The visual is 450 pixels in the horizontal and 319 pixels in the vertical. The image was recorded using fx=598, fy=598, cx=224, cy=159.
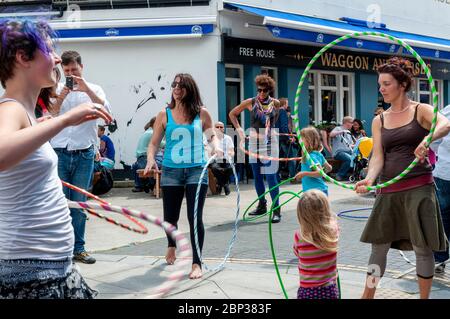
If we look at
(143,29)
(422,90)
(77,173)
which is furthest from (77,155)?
(422,90)

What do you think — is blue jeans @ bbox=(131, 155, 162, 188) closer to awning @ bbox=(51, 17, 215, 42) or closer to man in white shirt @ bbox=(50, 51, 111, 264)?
awning @ bbox=(51, 17, 215, 42)

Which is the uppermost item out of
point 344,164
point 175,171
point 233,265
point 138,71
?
point 138,71

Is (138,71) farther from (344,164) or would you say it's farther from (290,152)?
(344,164)

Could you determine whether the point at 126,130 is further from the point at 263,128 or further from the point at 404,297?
the point at 404,297

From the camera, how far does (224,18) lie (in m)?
15.3

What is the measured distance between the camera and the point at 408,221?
469cm

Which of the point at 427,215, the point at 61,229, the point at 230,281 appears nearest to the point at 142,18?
the point at 230,281

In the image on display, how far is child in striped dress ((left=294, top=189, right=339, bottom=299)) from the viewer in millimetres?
3941

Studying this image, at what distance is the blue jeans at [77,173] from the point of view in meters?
6.18

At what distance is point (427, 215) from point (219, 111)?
11.1 meters

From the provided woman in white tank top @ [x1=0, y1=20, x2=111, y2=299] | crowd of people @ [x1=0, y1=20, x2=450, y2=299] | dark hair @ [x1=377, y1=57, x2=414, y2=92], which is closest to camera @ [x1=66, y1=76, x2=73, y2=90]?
crowd of people @ [x1=0, y1=20, x2=450, y2=299]

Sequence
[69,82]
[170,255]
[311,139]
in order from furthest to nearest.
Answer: [311,139] < [170,255] < [69,82]

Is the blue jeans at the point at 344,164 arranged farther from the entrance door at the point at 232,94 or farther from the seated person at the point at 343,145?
the entrance door at the point at 232,94

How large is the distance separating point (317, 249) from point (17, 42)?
239 centimetres
